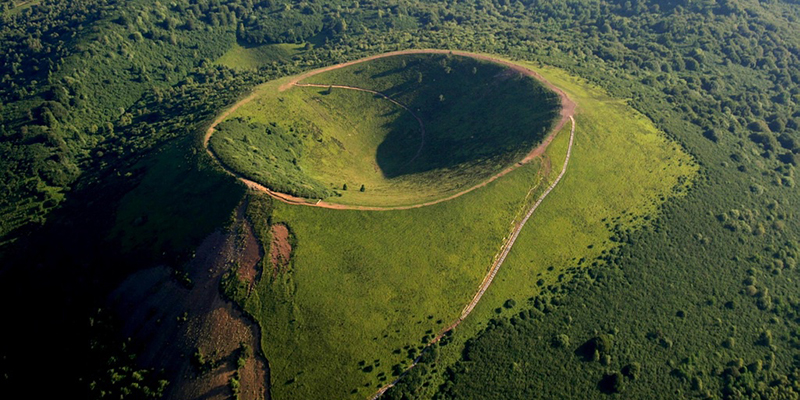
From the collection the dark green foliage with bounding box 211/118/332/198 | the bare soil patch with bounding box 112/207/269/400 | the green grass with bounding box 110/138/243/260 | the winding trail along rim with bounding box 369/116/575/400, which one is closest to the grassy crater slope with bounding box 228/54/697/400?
the winding trail along rim with bounding box 369/116/575/400

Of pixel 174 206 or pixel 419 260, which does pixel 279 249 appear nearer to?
pixel 174 206

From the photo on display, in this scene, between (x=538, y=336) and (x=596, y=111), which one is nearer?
(x=538, y=336)

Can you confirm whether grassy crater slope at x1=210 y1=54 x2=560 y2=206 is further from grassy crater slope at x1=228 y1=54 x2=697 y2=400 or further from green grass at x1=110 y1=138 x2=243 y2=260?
grassy crater slope at x1=228 y1=54 x2=697 y2=400

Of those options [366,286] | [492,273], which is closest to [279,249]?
[366,286]

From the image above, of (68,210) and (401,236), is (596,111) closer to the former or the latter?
(401,236)

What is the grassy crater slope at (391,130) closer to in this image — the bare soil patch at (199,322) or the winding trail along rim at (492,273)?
the winding trail along rim at (492,273)

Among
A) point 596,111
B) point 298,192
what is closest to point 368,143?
point 298,192

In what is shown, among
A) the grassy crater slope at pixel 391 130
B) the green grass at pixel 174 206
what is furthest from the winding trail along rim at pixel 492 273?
→ the green grass at pixel 174 206
